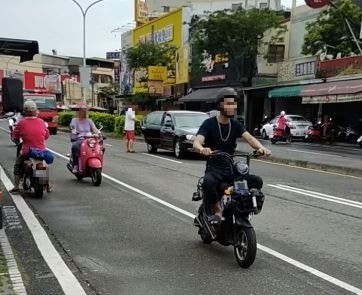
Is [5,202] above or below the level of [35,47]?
below

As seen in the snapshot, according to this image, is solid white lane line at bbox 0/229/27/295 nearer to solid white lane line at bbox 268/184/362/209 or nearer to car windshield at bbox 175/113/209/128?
solid white lane line at bbox 268/184/362/209

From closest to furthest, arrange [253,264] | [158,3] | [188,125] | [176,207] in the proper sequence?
1. [253,264]
2. [176,207]
3. [188,125]
4. [158,3]

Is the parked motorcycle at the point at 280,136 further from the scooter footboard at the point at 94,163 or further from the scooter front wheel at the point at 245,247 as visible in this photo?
the scooter front wheel at the point at 245,247

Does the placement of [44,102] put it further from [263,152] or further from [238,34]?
[263,152]

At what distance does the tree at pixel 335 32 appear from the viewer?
1240 inches

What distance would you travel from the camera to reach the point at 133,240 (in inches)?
280

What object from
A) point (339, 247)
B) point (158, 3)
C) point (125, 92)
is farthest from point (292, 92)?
point (158, 3)

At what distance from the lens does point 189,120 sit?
1980 cm

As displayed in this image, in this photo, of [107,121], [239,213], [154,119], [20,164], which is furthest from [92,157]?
[107,121]

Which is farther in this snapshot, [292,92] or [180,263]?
[292,92]

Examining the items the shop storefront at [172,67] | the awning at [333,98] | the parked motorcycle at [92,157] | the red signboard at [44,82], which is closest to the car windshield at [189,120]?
the parked motorcycle at [92,157]

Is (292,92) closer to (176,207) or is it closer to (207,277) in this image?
(176,207)

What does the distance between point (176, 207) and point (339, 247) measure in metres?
3.23

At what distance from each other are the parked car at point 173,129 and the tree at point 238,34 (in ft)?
60.5
